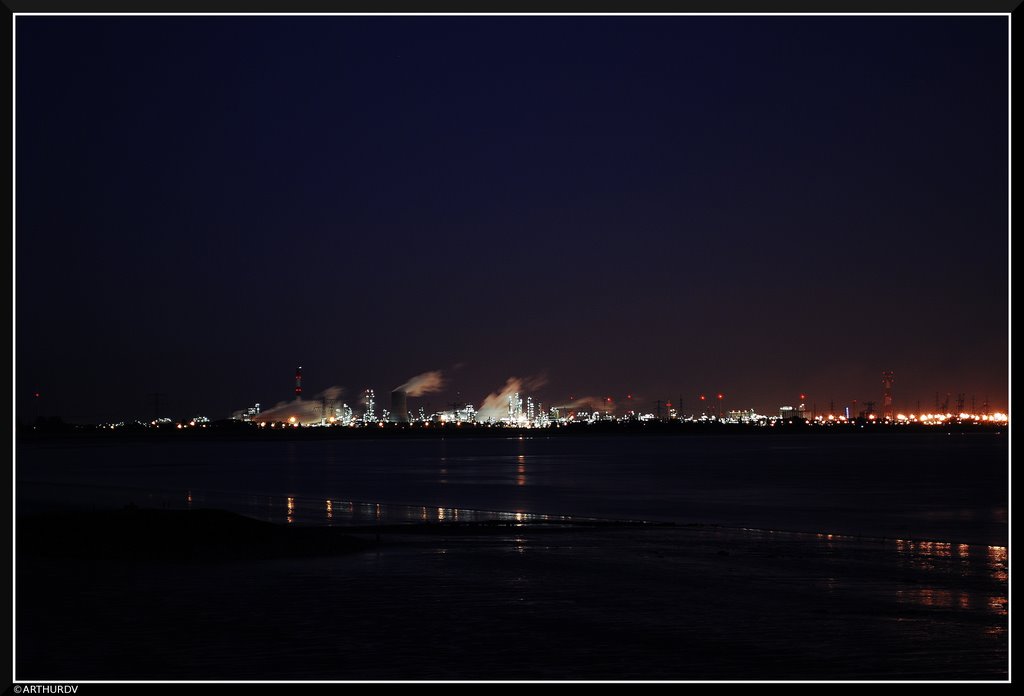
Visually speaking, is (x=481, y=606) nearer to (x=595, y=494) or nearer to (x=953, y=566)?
(x=953, y=566)

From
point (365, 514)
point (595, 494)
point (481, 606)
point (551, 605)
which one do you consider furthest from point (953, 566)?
point (595, 494)

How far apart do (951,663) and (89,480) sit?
59.1 m

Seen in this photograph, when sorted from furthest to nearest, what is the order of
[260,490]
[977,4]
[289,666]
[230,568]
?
[260,490]
[230,568]
[289,666]
[977,4]

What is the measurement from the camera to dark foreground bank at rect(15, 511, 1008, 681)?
11.9 meters

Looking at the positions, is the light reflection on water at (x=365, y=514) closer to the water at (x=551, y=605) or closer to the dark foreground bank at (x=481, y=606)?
the water at (x=551, y=605)

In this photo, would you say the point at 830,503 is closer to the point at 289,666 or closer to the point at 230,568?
the point at 230,568

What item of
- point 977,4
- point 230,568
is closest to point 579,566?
point 230,568

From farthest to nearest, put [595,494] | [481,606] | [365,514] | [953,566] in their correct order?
[595,494] → [365,514] → [953,566] → [481,606]

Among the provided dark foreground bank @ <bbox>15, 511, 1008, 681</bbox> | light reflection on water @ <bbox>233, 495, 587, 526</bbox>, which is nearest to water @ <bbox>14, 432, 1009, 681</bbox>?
dark foreground bank @ <bbox>15, 511, 1008, 681</bbox>

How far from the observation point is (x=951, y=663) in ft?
39.5

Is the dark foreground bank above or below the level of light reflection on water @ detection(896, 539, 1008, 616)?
above

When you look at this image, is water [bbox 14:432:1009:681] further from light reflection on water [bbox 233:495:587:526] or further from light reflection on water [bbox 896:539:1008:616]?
light reflection on water [bbox 233:495:587:526]

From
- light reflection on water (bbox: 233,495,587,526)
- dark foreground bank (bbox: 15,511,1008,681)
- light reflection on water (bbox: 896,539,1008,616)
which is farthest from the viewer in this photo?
light reflection on water (bbox: 233,495,587,526)

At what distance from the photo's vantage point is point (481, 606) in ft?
50.9
